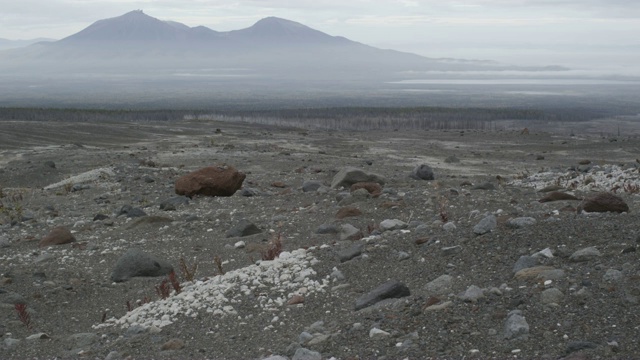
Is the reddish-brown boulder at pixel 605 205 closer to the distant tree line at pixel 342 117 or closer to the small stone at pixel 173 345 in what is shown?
the small stone at pixel 173 345

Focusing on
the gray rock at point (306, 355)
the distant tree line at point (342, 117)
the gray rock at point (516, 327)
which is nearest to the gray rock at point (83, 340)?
the gray rock at point (306, 355)

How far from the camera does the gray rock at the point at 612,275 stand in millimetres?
6904

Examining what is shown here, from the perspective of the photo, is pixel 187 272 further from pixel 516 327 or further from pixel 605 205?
pixel 605 205

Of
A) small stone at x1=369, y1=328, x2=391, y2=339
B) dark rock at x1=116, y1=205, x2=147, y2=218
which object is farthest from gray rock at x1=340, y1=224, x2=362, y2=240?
dark rock at x1=116, y1=205, x2=147, y2=218

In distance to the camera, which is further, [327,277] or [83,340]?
[327,277]

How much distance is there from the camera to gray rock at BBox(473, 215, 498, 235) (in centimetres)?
895

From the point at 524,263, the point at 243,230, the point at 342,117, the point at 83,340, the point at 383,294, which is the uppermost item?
the point at 524,263

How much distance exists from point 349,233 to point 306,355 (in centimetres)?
463

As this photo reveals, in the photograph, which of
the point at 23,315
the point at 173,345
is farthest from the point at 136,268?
the point at 173,345

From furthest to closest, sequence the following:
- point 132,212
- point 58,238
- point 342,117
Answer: point 342,117, point 132,212, point 58,238

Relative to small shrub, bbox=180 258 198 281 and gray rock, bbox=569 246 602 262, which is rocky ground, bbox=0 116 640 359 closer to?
gray rock, bbox=569 246 602 262

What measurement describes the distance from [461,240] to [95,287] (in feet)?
14.8

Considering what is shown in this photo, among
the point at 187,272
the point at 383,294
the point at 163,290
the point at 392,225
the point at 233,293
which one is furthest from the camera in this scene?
the point at 392,225

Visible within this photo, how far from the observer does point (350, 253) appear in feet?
29.8
